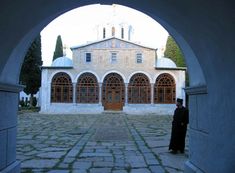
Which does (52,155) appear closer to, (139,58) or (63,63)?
(139,58)

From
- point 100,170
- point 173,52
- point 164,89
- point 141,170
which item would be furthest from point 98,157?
point 173,52

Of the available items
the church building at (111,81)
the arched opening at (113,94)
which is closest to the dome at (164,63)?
the church building at (111,81)

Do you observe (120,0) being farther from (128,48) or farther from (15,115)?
(128,48)

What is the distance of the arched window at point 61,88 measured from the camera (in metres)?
36.7

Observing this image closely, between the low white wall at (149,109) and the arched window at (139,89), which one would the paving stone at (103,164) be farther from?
the arched window at (139,89)

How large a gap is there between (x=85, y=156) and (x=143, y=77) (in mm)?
29447

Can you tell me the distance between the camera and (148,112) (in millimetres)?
36125

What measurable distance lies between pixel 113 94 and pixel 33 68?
31.0ft

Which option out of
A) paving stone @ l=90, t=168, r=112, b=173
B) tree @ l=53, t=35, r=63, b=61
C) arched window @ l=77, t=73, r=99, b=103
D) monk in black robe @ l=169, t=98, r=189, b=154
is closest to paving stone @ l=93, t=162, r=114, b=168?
paving stone @ l=90, t=168, r=112, b=173

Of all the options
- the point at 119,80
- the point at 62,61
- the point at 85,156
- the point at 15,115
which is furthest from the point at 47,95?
the point at 15,115

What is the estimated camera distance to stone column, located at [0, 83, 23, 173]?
16.4 feet

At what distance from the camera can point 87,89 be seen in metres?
37.2

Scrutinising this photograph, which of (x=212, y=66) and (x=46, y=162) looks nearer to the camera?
(x=212, y=66)

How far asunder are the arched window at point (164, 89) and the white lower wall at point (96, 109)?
78 cm
